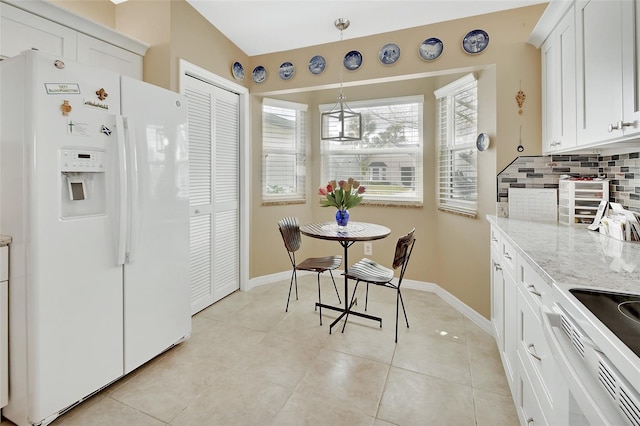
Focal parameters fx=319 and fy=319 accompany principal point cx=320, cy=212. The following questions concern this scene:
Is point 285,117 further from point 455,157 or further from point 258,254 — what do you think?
point 455,157

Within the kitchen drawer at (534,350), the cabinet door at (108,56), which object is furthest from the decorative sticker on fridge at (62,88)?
the kitchen drawer at (534,350)

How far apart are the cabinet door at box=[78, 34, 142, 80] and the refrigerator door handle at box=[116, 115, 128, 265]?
0.79 m

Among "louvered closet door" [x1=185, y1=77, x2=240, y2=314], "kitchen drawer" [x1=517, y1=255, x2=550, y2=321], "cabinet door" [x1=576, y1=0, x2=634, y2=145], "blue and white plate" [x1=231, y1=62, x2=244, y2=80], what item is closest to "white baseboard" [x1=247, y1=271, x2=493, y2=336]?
"louvered closet door" [x1=185, y1=77, x2=240, y2=314]

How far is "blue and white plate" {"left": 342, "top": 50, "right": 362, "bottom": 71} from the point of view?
3096mm

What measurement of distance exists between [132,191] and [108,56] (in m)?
1.19

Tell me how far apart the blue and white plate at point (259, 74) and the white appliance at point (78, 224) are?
156cm

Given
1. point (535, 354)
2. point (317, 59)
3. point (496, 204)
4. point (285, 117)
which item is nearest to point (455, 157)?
point (496, 204)

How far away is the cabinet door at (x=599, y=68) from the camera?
4.75 feet

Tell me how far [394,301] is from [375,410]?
5.52 ft

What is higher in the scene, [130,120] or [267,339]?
[130,120]

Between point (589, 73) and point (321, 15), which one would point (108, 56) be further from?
point (589, 73)

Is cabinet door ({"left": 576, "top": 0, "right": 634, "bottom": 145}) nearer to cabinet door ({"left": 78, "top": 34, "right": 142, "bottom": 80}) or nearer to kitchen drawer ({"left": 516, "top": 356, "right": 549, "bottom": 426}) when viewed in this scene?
kitchen drawer ({"left": 516, "top": 356, "right": 549, "bottom": 426})

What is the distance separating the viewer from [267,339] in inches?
100

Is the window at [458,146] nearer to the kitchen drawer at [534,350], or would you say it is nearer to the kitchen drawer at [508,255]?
the kitchen drawer at [508,255]
